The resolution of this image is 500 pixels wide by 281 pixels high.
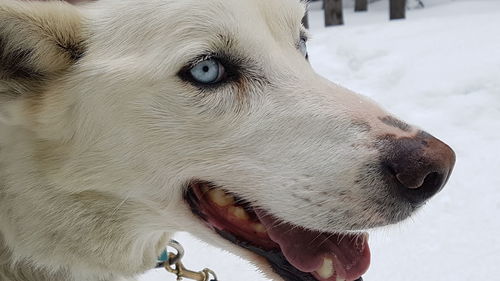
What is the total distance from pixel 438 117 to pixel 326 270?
3.36 metres

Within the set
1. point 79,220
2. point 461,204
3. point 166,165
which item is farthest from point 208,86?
point 461,204

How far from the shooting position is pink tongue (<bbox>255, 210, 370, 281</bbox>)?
1953 mm

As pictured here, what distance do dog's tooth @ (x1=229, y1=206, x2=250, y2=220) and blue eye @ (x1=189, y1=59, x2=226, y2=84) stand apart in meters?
0.40

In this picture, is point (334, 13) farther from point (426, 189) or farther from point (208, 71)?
point (426, 189)

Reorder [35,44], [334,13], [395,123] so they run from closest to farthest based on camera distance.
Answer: [395,123]
[35,44]
[334,13]

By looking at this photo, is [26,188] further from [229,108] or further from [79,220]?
[229,108]

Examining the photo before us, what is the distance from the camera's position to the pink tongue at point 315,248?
6.41 feet

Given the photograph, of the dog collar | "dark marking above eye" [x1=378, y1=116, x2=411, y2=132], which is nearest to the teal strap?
the dog collar

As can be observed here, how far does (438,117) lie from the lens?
5035 millimetres

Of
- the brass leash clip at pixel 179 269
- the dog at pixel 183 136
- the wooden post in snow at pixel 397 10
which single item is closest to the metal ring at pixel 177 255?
the brass leash clip at pixel 179 269

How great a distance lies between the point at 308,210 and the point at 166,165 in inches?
18.0

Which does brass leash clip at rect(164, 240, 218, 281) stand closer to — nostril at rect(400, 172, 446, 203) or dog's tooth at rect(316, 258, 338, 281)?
dog's tooth at rect(316, 258, 338, 281)

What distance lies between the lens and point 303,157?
1.85 meters

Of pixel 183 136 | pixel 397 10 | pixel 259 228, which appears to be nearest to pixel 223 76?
pixel 183 136
